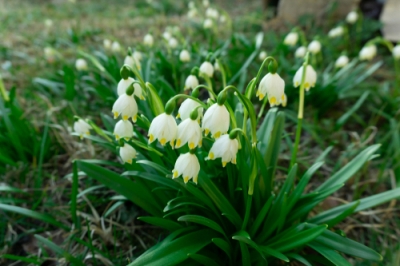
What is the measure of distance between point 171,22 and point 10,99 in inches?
110

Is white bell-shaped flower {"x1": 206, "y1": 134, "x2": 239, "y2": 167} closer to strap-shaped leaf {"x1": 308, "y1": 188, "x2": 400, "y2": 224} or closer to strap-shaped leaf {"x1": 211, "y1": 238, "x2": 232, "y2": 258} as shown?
strap-shaped leaf {"x1": 211, "y1": 238, "x2": 232, "y2": 258}

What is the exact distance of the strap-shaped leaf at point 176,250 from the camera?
39.8 inches

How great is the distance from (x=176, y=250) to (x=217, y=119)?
0.45 metres

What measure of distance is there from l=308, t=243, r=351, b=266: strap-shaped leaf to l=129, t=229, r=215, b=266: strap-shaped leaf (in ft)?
1.16

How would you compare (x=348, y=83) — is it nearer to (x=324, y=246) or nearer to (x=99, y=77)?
(x=324, y=246)

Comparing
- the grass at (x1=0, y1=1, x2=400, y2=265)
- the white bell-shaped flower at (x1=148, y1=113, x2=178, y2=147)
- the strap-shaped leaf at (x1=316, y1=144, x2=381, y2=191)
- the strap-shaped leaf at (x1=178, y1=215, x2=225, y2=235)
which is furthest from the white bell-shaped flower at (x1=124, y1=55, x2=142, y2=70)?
the strap-shaped leaf at (x1=316, y1=144, x2=381, y2=191)

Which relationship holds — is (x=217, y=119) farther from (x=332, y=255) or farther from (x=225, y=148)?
(x=332, y=255)

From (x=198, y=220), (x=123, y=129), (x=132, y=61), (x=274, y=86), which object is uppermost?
(x=274, y=86)

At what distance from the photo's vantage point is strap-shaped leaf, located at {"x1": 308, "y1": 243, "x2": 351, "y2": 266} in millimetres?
1045

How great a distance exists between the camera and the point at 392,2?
3609 mm

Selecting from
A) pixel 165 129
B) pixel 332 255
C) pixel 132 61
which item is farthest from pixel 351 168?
pixel 132 61

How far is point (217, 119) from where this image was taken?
899 mm

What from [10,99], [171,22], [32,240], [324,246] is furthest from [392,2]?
[32,240]

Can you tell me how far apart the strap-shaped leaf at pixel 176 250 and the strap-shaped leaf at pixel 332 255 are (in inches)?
14.0
